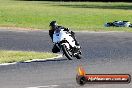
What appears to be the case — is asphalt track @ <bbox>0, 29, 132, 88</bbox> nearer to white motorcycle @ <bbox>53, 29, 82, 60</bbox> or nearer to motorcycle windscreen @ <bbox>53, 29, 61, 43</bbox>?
white motorcycle @ <bbox>53, 29, 82, 60</bbox>

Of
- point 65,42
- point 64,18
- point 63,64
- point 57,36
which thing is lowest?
point 64,18

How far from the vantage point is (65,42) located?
18.8m

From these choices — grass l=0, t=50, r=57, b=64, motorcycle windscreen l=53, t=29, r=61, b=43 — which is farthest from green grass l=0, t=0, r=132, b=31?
motorcycle windscreen l=53, t=29, r=61, b=43

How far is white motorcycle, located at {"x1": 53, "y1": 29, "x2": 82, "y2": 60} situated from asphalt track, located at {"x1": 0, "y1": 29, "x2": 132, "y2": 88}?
53 cm

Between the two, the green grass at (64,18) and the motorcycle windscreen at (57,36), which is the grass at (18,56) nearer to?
the motorcycle windscreen at (57,36)

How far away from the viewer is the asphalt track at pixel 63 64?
15359 millimetres

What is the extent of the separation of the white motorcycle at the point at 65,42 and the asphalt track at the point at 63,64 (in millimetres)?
534

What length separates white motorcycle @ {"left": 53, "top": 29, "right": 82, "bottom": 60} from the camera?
18.4 metres

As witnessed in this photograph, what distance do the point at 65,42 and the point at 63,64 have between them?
143 centimetres

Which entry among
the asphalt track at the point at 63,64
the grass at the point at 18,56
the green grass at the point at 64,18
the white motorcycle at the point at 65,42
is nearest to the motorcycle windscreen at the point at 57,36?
the white motorcycle at the point at 65,42

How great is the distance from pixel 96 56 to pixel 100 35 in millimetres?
12943

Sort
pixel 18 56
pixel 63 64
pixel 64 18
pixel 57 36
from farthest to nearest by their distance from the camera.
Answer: pixel 64 18 → pixel 18 56 → pixel 63 64 → pixel 57 36

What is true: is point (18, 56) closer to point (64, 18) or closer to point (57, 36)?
point (57, 36)

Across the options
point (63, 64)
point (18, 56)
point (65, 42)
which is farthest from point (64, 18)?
point (65, 42)
